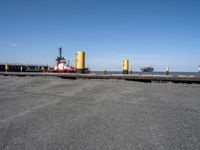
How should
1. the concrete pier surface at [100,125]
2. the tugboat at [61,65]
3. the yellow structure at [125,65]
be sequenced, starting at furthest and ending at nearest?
the tugboat at [61,65] → the yellow structure at [125,65] → the concrete pier surface at [100,125]

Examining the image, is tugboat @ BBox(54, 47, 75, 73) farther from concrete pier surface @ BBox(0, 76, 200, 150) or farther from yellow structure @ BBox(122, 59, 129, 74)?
concrete pier surface @ BBox(0, 76, 200, 150)

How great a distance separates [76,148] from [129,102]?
2544 mm

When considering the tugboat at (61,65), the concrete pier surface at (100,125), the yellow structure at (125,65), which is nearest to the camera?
the concrete pier surface at (100,125)

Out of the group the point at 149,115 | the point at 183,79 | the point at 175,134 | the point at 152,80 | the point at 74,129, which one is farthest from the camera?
the point at 152,80

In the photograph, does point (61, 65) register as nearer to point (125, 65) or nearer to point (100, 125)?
point (125, 65)

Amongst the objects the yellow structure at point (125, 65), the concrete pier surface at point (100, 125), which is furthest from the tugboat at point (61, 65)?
the concrete pier surface at point (100, 125)

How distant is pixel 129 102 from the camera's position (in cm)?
453

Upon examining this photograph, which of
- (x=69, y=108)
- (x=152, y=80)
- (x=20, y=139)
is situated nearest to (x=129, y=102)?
(x=69, y=108)

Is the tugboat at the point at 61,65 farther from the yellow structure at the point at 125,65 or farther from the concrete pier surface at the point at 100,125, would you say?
the concrete pier surface at the point at 100,125

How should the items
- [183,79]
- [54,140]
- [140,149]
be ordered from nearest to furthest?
1. [140,149]
2. [54,140]
3. [183,79]

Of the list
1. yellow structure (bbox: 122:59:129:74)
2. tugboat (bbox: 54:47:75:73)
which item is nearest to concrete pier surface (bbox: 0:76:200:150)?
yellow structure (bbox: 122:59:129:74)

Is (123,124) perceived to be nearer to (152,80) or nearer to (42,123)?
(42,123)

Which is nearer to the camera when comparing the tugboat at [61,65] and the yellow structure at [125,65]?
the yellow structure at [125,65]

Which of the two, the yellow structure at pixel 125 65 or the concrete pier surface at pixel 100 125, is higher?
the yellow structure at pixel 125 65
